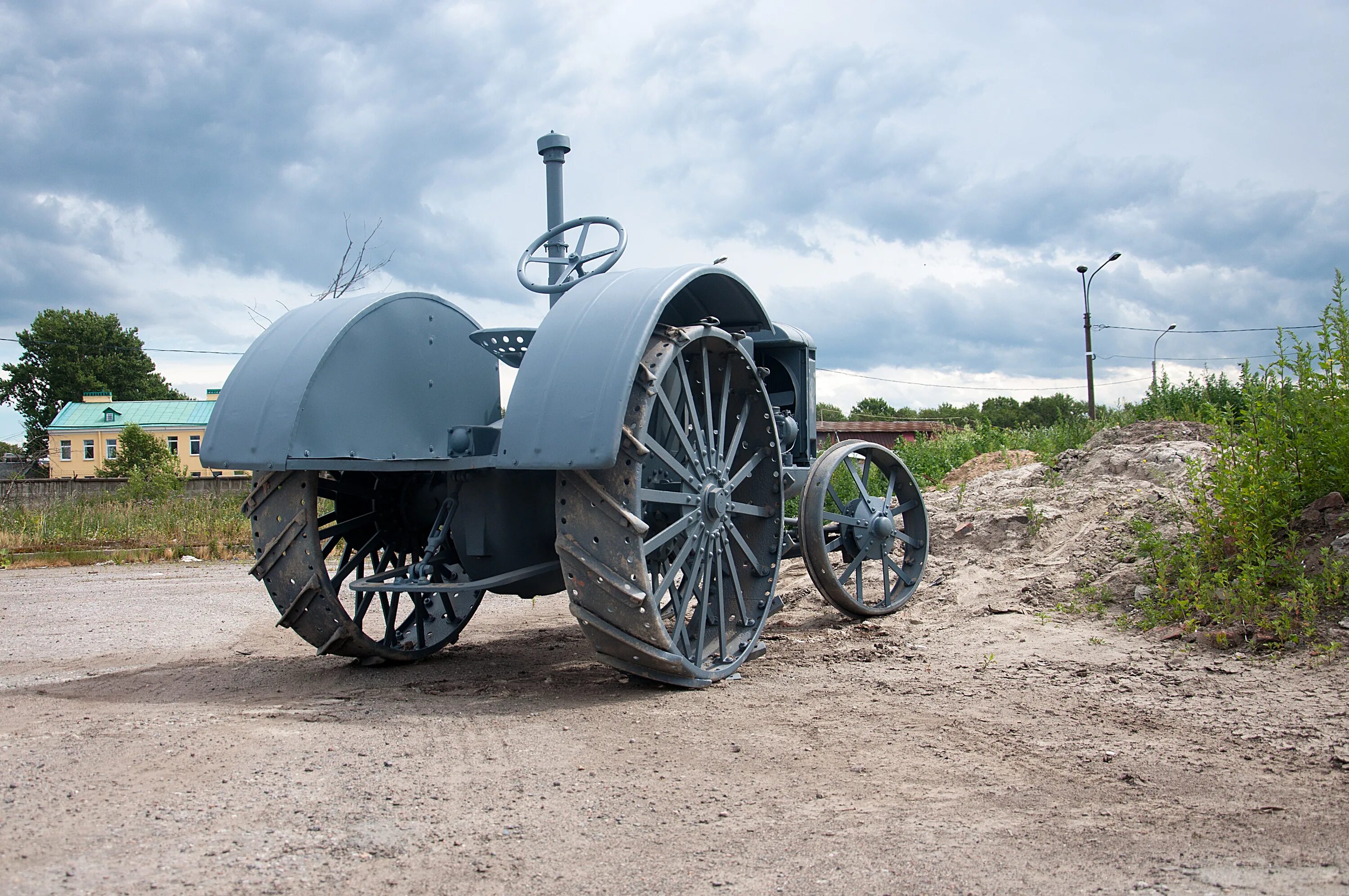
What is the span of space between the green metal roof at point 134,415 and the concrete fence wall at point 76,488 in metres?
25.8

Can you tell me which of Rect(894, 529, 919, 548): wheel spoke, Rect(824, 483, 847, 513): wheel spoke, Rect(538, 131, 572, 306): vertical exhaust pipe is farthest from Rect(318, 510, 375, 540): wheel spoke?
Rect(894, 529, 919, 548): wheel spoke

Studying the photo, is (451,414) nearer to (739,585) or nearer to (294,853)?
(739,585)

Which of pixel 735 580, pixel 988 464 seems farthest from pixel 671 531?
pixel 988 464

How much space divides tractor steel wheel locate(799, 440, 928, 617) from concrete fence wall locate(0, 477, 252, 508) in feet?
62.9

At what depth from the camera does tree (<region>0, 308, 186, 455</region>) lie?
189ft

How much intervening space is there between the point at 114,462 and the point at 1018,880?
4789cm

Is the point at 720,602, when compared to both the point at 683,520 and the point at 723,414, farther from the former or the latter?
the point at 723,414

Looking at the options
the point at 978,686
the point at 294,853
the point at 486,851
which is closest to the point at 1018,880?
the point at 486,851

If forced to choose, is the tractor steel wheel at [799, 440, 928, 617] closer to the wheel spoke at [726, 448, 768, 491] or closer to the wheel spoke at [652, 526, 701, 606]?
the wheel spoke at [726, 448, 768, 491]

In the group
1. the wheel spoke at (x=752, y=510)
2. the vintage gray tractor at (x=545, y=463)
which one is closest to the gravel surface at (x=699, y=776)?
the vintage gray tractor at (x=545, y=463)

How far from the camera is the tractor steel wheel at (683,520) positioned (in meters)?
4.43

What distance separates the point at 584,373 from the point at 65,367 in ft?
208

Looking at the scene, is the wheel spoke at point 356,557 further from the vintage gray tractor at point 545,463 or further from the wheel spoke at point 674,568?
the wheel spoke at point 674,568

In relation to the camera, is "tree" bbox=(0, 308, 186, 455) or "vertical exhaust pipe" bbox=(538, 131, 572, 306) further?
"tree" bbox=(0, 308, 186, 455)
